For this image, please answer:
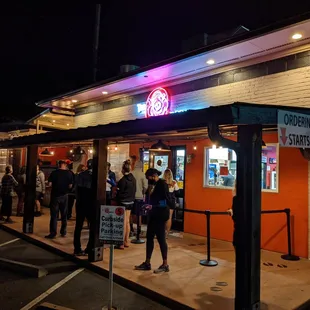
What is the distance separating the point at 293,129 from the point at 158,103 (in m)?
5.44

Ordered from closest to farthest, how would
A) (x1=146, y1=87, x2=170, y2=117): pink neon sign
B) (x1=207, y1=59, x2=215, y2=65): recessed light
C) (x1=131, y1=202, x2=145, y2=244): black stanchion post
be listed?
(x1=207, y1=59, x2=215, y2=65): recessed light, (x1=131, y1=202, x2=145, y2=244): black stanchion post, (x1=146, y1=87, x2=170, y2=117): pink neon sign

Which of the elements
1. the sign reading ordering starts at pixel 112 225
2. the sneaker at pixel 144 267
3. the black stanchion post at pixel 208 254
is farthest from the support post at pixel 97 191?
the black stanchion post at pixel 208 254

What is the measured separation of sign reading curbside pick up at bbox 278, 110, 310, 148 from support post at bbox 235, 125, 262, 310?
283 millimetres

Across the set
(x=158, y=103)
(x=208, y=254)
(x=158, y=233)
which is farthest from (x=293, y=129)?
(x=158, y=103)

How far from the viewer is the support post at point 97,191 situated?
20.9 ft

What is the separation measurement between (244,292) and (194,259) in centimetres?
263

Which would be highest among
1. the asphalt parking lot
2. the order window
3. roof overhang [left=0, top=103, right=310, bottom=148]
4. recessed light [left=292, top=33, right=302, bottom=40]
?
recessed light [left=292, top=33, right=302, bottom=40]

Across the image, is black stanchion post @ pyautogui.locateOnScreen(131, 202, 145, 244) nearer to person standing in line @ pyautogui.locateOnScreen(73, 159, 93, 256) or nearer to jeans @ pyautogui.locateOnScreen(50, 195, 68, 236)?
person standing in line @ pyautogui.locateOnScreen(73, 159, 93, 256)

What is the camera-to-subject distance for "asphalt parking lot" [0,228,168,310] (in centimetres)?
469

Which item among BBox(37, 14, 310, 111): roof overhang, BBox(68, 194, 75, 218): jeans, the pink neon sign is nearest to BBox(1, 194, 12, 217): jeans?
BBox(68, 194, 75, 218): jeans

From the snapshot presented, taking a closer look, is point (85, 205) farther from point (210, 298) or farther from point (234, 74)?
point (234, 74)

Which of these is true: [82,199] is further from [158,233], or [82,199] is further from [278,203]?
[278,203]

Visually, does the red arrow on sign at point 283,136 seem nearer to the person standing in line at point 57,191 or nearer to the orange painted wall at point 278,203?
the orange painted wall at point 278,203

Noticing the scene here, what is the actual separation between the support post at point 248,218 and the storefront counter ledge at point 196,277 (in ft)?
1.57
